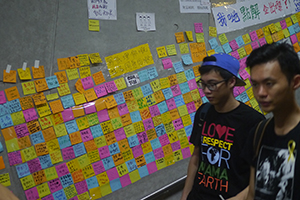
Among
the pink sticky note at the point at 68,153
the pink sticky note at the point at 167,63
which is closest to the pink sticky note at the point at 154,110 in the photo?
the pink sticky note at the point at 167,63

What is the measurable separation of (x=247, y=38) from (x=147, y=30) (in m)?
1.13

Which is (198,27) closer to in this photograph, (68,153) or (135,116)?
(135,116)

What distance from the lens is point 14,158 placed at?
173 centimetres

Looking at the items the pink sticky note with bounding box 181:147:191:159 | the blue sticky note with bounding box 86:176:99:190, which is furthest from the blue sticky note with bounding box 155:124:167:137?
the blue sticky note with bounding box 86:176:99:190

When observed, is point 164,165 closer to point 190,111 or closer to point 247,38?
point 190,111

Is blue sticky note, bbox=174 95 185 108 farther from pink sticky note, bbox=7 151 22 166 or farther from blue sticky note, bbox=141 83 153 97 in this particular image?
pink sticky note, bbox=7 151 22 166

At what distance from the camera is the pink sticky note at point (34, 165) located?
1775 mm

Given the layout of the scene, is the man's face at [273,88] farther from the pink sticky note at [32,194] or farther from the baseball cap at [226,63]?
the pink sticky note at [32,194]

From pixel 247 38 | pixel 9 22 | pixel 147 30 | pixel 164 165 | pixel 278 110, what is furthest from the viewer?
pixel 247 38

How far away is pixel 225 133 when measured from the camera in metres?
1.39

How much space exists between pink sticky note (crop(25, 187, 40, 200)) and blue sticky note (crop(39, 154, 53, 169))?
0.51ft

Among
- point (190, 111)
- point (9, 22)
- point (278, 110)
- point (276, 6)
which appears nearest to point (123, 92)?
point (190, 111)

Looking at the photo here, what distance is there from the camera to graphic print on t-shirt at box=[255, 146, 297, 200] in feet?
2.85

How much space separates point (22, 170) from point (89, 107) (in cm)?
59
